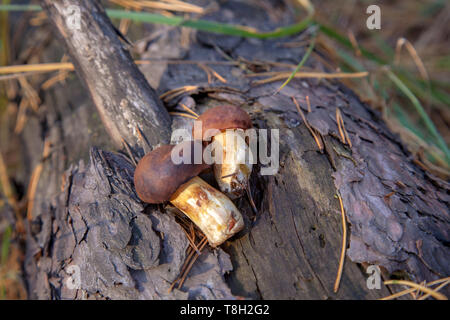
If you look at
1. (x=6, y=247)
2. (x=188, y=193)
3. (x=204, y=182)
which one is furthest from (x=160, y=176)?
(x=6, y=247)

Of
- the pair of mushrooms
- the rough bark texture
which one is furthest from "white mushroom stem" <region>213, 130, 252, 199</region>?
the rough bark texture

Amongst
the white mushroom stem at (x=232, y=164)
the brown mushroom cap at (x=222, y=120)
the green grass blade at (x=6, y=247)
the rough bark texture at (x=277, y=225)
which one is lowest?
the green grass blade at (x=6, y=247)

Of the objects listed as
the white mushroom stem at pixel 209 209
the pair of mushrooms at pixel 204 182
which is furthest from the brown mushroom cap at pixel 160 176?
the white mushroom stem at pixel 209 209

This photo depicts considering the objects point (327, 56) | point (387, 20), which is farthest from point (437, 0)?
point (327, 56)

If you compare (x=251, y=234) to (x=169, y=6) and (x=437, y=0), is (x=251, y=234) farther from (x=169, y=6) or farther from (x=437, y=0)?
(x=437, y=0)

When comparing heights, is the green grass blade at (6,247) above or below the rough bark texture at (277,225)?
below

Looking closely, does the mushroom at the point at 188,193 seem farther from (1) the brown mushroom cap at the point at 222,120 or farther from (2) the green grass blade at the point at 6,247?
(2) the green grass blade at the point at 6,247
